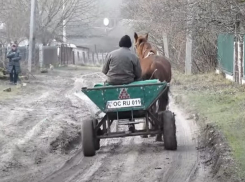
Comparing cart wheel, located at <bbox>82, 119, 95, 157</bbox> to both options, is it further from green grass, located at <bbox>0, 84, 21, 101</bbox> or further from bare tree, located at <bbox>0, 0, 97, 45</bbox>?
bare tree, located at <bbox>0, 0, 97, 45</bbox>

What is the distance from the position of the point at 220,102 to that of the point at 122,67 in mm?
6299

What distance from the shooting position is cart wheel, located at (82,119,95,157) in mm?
11086

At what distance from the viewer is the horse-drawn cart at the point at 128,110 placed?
10805mm

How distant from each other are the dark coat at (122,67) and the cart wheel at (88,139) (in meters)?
0.91

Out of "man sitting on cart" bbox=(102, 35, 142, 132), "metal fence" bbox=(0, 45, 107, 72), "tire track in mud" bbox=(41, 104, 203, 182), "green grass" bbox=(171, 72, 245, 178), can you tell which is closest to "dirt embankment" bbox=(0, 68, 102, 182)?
"tire track in mud" bbox=(41, 104, 203, 182)

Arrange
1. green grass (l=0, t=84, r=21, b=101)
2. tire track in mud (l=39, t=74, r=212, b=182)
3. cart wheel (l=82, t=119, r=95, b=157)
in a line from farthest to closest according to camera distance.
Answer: green grass (l=0, t=84, r=21, b=101) → cart wheel (l=82, t=119, r=95, b=157) → tire track in mud (l=39, t=74, r=212, b=182)

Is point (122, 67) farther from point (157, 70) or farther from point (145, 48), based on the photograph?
point (145, 48)

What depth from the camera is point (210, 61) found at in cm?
2838

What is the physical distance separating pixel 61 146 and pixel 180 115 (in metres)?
4.98

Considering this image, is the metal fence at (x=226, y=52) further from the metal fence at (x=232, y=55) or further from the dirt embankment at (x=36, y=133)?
the dirt embankment at (x=36, y=133)

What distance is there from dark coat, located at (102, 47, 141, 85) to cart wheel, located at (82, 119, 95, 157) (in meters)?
0.91

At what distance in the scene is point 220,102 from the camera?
1705 centimetres

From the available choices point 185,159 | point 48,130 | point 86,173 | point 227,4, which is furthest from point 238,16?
point 86,173

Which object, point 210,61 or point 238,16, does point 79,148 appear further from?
point 210,61
